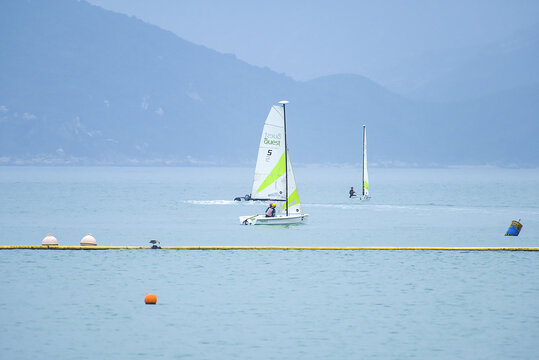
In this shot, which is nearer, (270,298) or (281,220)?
(270,298)

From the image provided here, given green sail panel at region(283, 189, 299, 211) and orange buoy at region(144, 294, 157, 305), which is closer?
Answer: orange buoy at region(144, 294, 157, 305)

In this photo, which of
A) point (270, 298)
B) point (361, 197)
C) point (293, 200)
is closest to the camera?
point (270, 298)

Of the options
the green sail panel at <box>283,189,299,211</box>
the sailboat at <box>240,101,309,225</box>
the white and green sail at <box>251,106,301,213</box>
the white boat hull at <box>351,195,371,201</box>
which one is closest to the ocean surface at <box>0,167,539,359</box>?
the green sail panel at <box>283,189,299,211</box>

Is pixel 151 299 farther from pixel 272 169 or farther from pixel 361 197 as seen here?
pixel 361 197

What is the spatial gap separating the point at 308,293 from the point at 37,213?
63260mm

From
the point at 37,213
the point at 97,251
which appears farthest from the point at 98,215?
the point at 97,251

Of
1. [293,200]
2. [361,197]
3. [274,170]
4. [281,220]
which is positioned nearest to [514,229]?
[293,200]

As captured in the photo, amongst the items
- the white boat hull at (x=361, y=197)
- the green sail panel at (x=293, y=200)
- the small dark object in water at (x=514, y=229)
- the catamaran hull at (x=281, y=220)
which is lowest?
the small dark object in water at (x=514, y=229)

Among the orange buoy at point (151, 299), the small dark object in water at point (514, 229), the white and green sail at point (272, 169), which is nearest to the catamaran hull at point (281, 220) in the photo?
the white and green sail at point (272, 169)

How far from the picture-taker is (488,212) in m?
108

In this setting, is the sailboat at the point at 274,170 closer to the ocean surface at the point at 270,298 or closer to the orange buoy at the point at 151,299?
the ocean surface at the point at 270,298

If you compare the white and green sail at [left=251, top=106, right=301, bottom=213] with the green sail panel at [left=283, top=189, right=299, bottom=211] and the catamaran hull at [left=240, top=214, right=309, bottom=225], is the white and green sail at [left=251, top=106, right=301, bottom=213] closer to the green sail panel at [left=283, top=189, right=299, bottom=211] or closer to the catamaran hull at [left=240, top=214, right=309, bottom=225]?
the green sail panel at [left=283, top=189, right=299, bottom=211]

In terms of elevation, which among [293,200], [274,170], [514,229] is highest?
[274,170]

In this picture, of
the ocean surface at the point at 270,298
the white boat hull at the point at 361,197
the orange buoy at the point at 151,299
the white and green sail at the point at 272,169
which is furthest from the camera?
the white boat hull at the point at 361,197
